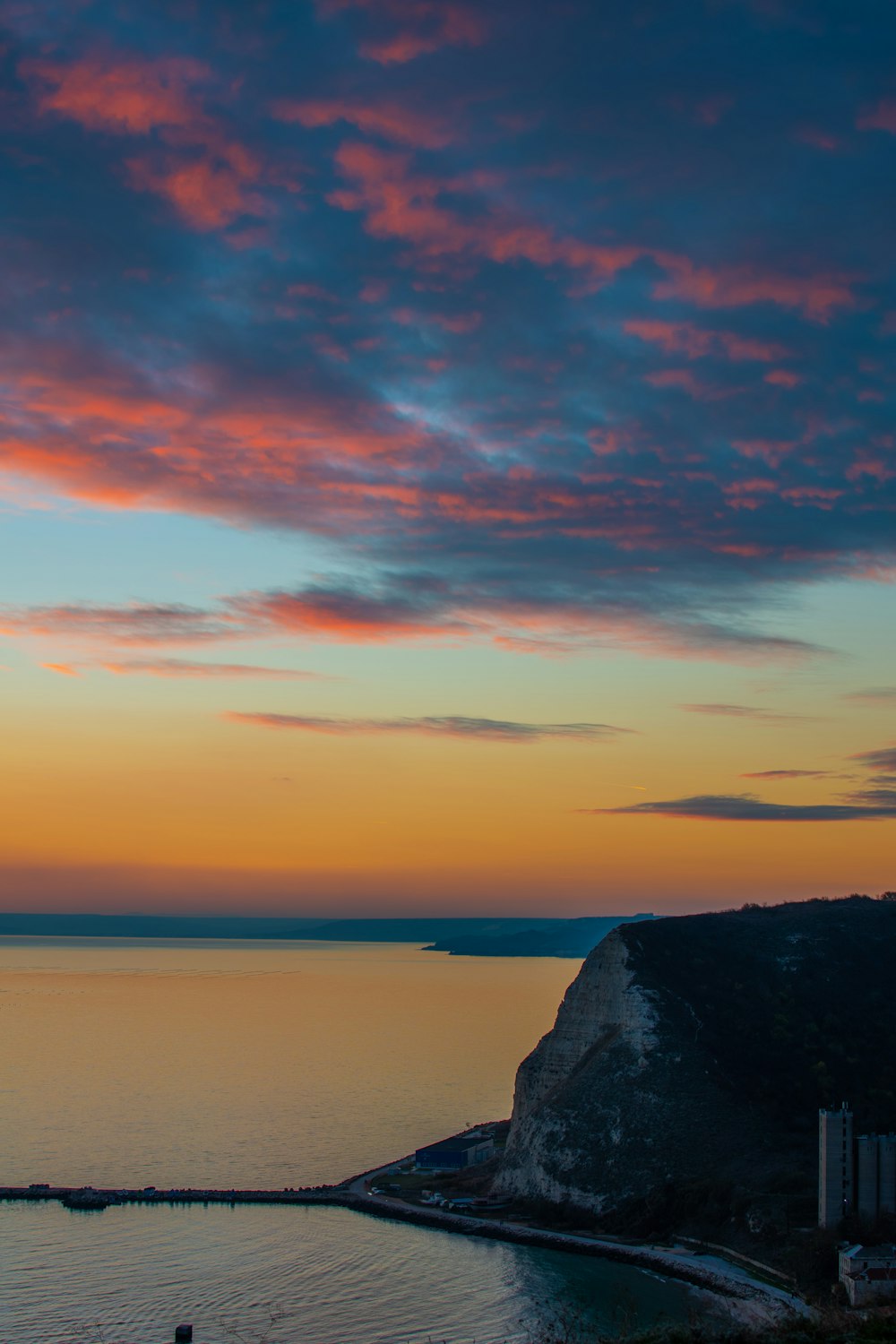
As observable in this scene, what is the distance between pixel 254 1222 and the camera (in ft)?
247

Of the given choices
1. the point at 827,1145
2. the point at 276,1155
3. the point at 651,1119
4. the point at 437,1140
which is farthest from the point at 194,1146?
the point at 827,1145

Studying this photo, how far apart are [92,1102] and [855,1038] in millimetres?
70720

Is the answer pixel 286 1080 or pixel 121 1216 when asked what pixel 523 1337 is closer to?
pixel 121 1216

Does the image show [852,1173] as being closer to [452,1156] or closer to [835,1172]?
[835,1172]

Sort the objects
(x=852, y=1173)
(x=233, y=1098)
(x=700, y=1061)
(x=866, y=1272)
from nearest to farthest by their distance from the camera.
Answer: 1. (x=866, y=1272)
2. (x=852, y=1173)
3. (x=700, y=1061)
4. (x=233, y=1098)

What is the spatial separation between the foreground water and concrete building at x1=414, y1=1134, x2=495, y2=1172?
4.73 metres

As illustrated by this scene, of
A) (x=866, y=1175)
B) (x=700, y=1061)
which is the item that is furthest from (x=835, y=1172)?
(x=700, y=1061)

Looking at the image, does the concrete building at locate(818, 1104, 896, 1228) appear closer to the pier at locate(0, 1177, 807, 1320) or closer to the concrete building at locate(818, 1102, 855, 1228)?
the concrete building at locate(818, 1102, 855, 1228)

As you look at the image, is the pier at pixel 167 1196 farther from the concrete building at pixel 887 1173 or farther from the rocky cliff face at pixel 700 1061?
the concrete building at pixel 887 1173

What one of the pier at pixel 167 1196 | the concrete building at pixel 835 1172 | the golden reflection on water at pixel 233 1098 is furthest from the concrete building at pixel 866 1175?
the golden reflection on water at pixel 233 1098

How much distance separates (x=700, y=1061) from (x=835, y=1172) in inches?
757

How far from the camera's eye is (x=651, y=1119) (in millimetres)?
76688

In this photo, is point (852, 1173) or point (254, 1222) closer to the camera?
point (852, 1173)

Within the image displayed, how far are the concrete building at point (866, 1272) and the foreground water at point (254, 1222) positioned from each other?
24.3ft
